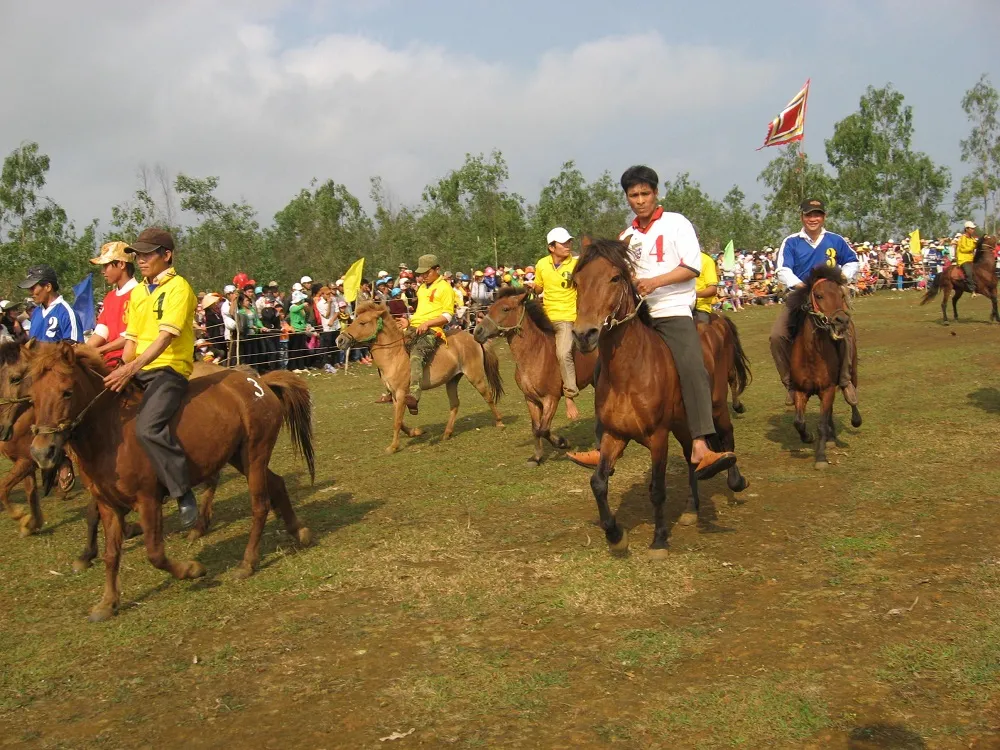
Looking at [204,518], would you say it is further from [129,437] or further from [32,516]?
[129,437]

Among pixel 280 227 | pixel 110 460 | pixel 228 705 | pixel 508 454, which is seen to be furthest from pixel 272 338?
pixel 280 227

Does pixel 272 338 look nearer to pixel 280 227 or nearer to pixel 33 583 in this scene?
pixel 33 583

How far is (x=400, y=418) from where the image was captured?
12.4 meters

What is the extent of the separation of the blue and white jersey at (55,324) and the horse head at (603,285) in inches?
227

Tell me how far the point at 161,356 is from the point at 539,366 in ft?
17.2

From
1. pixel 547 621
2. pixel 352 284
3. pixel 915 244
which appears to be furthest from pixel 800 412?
pixel 915 244

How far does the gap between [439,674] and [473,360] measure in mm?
8873

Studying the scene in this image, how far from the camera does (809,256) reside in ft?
33.9

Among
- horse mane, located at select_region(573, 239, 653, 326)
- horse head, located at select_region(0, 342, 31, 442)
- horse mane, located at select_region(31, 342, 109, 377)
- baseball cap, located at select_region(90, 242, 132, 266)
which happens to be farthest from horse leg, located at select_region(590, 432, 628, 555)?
horse head, located at select_region(0, 342, 31, 442)

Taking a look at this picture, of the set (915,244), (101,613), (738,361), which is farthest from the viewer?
(915,244)

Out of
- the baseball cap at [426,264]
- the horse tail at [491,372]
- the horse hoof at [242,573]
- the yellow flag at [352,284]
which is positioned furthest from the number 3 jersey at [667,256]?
the yellow flag at [352,284]

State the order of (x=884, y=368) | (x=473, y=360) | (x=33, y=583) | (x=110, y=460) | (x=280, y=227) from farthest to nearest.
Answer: (x=280, y=227) < (x=884, y=368) < (x=473, y=360) < (x=33, y=583) < (x=110, y=460)

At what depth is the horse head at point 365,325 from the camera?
12.8m

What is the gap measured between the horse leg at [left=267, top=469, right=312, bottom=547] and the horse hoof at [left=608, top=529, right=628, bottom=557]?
8.92ft
